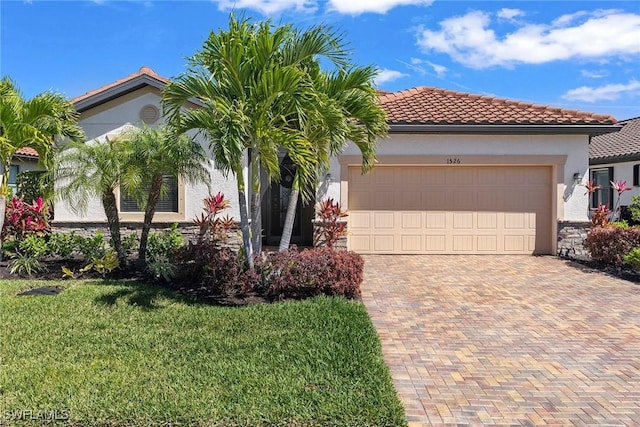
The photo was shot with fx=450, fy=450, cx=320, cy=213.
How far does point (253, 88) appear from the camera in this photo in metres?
6.68

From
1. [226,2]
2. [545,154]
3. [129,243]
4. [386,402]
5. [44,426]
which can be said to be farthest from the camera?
[545,154]

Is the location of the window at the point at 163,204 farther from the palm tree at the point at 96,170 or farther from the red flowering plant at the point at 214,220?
the palm tree at the point at 96,170

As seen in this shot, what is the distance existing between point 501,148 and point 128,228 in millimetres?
10546

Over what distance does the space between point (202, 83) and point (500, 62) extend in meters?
9.47

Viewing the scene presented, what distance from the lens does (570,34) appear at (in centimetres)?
1096

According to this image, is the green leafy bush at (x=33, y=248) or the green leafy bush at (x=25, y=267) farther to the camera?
the green leafy bush at (x=33, y=248)

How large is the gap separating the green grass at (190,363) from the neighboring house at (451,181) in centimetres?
596

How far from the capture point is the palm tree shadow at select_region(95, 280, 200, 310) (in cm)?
713

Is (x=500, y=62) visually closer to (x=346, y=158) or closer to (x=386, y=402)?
(x=346, y=158)

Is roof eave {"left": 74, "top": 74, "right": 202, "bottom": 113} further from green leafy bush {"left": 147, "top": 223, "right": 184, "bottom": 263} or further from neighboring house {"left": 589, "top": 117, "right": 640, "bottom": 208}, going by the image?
neighboring house {"left": 589, "top": 117, "right": 640, "bottom": 208}

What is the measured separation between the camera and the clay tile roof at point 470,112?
477 inches

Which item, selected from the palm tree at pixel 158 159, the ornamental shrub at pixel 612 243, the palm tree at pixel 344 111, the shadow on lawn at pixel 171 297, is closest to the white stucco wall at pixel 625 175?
the ornamental shrub at pixel 612 243

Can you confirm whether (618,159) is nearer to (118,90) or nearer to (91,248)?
(118,90)

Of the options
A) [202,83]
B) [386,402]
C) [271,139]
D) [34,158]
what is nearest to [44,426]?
[386,402]
